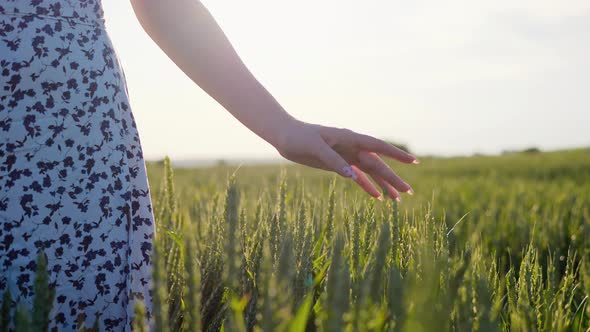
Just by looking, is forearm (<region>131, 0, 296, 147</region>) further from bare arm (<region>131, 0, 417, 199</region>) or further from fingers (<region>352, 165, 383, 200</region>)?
fingers (<region>352, 165, 383, 200</region>)

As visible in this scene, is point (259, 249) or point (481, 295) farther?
point (259, 249)

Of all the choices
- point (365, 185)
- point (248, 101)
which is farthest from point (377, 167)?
point (248, 101)

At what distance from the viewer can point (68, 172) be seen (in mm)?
1340

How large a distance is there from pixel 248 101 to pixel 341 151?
256mm

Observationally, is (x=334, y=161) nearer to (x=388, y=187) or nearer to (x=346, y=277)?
(x=388, y=187)

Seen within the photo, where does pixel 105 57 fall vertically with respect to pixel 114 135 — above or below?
above

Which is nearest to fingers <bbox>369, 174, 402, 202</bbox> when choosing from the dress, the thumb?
the thumb

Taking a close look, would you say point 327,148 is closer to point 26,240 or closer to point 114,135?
point 114,135

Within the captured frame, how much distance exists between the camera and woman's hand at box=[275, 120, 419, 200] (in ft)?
4.46

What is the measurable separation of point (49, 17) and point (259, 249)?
73cm

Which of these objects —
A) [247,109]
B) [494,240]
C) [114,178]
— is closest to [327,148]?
[247,109]

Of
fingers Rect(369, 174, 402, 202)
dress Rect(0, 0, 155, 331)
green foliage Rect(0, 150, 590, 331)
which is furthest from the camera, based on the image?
fingers Rect(369, 174, 402, 202)

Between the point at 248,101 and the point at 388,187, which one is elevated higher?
the point at 248,101

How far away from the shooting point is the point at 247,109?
1.49 meters
